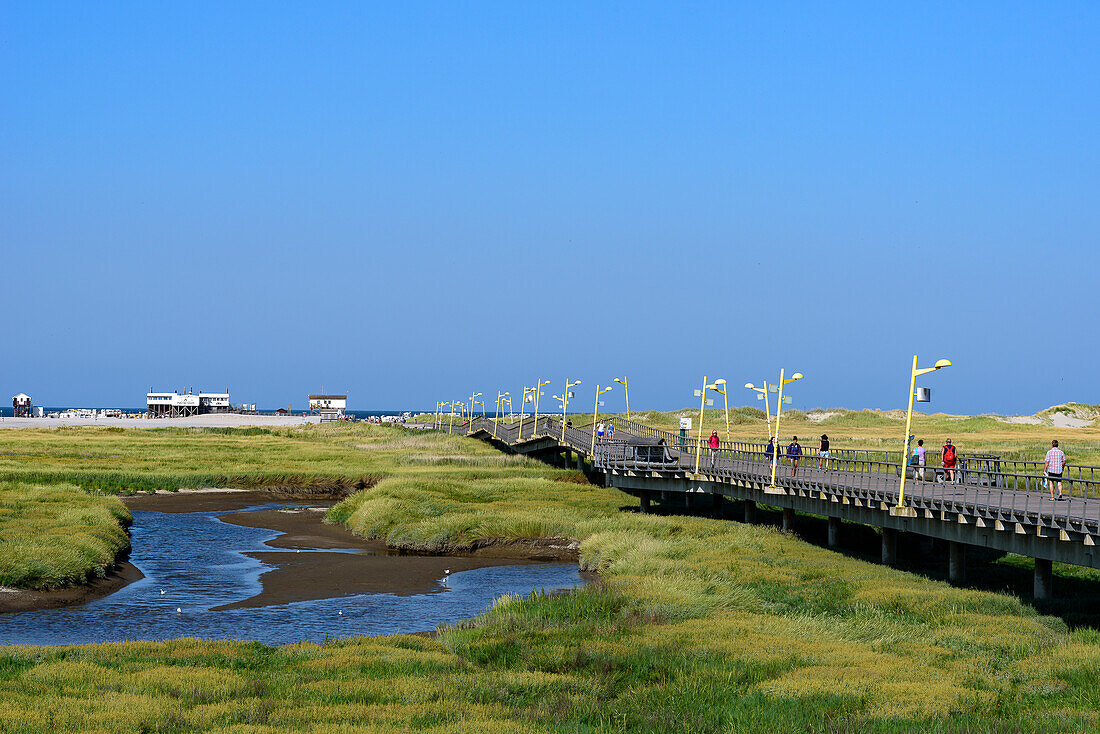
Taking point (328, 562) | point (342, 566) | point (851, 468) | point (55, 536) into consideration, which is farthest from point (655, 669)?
point (851, 468)

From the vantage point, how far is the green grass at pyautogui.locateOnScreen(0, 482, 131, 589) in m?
32.4

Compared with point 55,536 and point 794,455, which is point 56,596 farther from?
point 794,455

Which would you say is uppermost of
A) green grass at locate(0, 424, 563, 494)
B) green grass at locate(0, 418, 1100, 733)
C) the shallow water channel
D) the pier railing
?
the pier railing

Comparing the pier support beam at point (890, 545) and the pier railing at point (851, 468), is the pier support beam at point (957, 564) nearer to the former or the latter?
the pier railing at point (851, 468)

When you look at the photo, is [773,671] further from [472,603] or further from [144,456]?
[144,456]

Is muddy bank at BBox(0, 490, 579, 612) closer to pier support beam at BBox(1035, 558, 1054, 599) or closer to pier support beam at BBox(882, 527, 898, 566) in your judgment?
pier support beam at BBox(882, 527, 898, 566)

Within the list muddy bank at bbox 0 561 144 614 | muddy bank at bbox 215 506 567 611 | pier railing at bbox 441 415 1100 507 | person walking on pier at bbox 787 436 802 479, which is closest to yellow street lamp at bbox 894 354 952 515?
pier railing at bbox 441 415 1100 507

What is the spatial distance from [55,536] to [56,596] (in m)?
6.65

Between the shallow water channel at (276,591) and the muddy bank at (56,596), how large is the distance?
53 cm

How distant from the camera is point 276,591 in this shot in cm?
3406

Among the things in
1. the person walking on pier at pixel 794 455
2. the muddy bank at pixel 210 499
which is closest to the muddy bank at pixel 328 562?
the muddy bank at pixel 210 499

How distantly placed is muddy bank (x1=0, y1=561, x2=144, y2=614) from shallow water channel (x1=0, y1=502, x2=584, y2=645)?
53cm

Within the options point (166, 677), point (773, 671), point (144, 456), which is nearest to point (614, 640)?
point (773, 671)

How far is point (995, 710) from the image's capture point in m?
17.8
